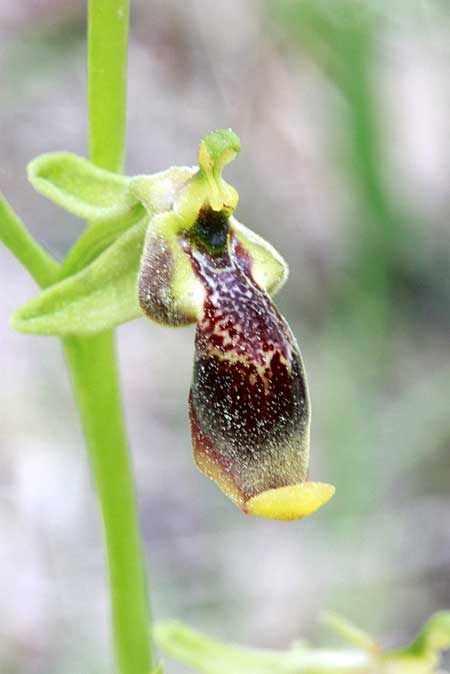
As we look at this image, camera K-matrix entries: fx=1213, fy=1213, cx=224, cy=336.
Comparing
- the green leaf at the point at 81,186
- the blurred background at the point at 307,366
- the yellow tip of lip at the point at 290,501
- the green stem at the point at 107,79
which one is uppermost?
the blurred background at the point at 307,366

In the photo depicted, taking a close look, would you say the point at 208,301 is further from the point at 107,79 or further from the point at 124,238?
the point at 107,79

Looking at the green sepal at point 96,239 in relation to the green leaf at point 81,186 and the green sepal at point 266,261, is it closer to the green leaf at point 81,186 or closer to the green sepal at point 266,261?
the green leaf at point 81,186

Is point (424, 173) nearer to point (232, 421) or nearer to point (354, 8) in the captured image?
point (354, 8)

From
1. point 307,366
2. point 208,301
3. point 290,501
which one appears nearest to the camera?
point 290,501

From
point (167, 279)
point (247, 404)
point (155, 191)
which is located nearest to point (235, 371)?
point (247, 404)

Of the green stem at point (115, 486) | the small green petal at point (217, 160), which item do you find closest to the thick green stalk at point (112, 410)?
the green stem at point (115, 486)

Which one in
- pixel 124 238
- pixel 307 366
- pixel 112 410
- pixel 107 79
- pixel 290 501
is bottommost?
pixel 290 501
